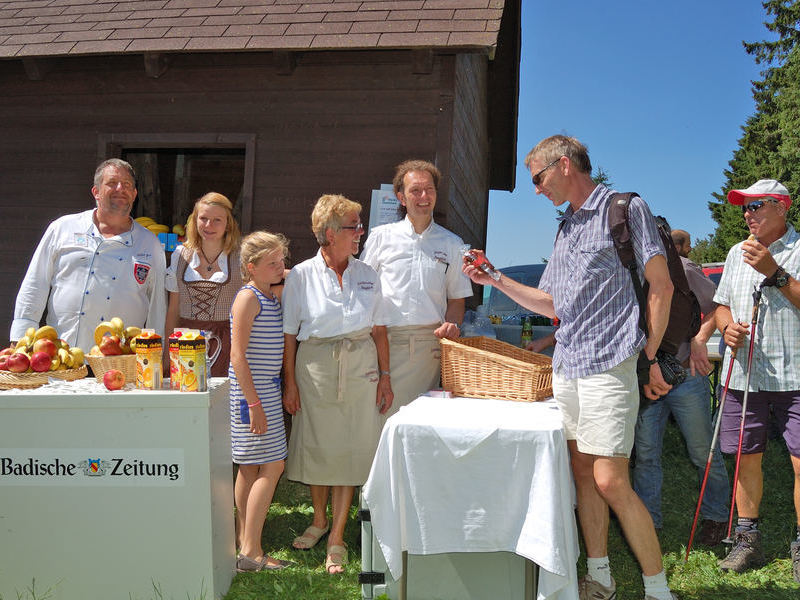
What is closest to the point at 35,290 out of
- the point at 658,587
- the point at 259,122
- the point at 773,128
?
the point at 259,122

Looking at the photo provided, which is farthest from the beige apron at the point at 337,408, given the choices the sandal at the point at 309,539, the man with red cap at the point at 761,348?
the man with red cap at the point at 761,348

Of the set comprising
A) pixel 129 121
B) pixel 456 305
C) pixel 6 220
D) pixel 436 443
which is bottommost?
pixel 436 443

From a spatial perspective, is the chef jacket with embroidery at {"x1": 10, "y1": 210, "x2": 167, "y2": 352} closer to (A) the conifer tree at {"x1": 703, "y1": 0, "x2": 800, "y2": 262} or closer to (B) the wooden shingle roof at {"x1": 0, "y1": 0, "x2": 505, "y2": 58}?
(B) the wooden shingle roof at {"x1": 0, "y1": 0, "x2": 505, "y2": 58}

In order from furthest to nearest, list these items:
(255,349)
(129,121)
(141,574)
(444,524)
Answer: (129,121) → (255,349) → (141,574) → (444,524)

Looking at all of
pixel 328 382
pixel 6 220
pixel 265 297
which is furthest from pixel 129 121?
pixel 328 382

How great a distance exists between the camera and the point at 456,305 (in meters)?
3.92

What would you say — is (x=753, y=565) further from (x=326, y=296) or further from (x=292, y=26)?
(x=292, y=26)

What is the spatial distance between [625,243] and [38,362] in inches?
A: 104

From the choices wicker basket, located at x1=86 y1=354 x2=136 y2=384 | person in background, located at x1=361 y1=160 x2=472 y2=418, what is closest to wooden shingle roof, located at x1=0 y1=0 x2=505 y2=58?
person in background, located at x1=361 y1=160 x2=472 y2=418

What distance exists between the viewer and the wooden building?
5105 mm

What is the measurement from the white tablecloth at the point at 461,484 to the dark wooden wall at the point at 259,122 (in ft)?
8.80

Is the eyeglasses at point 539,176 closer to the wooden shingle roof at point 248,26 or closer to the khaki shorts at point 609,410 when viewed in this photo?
the khaki shorts at point 609,410

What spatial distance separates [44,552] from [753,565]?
363 centimetres

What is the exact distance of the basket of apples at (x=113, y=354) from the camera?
9.86 feet
